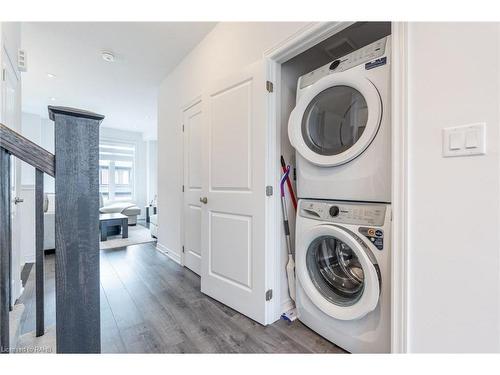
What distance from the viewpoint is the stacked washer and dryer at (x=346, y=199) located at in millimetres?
1167

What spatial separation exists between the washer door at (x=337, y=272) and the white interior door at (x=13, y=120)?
2080 millimetres

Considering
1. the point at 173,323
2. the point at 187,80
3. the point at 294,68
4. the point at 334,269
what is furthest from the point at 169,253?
the point at 294,68

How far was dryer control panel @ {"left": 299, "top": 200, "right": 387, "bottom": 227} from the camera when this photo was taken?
1.19 metres

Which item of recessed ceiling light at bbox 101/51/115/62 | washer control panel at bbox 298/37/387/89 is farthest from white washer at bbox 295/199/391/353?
recessed ceiling light at bbox 101/51/115/62

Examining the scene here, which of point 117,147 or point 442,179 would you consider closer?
point 442,179

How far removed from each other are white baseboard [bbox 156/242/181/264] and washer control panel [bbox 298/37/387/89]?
2.45 m

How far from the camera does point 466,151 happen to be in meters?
0.86

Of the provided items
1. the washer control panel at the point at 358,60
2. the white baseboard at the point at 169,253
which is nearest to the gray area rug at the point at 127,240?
the white baseboard at the point at 169,253

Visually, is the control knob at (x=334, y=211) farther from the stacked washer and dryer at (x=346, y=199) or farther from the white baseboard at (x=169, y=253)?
the white baseboard at (x=169, y=253)

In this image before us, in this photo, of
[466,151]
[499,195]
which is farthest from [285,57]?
[499,195]
